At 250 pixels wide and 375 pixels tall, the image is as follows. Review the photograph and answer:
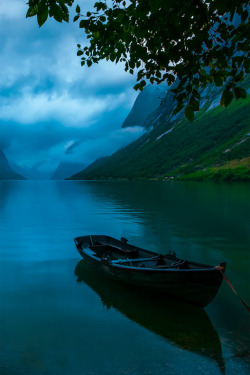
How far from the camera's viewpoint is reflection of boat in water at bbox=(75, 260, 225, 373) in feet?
33.1

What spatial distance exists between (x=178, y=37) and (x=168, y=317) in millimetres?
10206

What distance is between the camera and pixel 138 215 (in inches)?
1802

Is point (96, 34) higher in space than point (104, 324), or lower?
higher

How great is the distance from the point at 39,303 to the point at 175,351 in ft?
23.4

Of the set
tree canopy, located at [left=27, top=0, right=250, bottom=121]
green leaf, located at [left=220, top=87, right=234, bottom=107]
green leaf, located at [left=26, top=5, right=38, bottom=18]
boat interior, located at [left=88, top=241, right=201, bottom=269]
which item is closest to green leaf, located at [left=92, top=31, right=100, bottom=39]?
tree canopy, located at [left=27, top=0, right=250, bottom=121]

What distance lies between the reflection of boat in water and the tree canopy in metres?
7.70

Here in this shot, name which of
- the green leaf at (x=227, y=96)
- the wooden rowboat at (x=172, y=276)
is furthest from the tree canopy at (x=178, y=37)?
the wooden rowboat at (x=172, y=276)

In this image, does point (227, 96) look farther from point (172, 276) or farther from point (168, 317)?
point (168, 317)

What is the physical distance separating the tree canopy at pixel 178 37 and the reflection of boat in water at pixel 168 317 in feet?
25.3

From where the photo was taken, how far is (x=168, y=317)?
12094 mm

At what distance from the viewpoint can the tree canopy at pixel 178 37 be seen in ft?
18.8

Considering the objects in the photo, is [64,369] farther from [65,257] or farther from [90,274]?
[65,257]

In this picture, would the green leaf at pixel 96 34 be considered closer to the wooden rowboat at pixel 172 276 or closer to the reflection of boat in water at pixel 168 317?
the wooden rowboat at pixel 172 276

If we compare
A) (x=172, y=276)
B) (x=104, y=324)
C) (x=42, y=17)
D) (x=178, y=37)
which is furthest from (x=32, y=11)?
(x=104, y=324)
